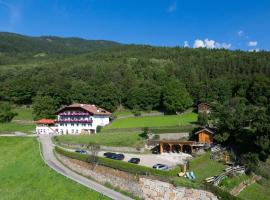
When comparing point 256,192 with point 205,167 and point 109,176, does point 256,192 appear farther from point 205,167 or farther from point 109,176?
point 109,176

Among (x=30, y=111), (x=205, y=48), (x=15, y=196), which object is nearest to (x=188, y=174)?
(x=15, y=196)

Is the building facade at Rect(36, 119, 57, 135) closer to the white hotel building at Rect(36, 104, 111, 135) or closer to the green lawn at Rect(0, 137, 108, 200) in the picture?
the white hotel building at Rect(36, 104, 111, 135)

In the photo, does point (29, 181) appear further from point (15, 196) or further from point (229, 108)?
point (229, 108)

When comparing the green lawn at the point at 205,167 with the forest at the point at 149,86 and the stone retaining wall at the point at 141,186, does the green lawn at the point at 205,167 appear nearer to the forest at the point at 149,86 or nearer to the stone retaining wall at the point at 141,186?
the stone retaining wall at the point at 141,186

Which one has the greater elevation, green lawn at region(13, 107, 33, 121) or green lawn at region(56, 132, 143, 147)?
green lawn at region(13, 107, 33, 121)

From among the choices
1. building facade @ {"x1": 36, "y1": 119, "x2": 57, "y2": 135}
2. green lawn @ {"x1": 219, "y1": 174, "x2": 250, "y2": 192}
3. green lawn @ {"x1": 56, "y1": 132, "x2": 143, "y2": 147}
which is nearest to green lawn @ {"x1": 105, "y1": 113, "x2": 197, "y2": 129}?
green lawn @ {"x1": 56, "y1": 132, "x2": 143, "y2": 147}

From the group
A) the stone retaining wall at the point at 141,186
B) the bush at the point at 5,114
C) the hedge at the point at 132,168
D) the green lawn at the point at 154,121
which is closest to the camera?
the stone retaining wall at the point at 141,186

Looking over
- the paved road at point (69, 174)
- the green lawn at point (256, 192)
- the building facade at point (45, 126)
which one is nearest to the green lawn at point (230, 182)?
the green lawn at point (256, 192)
